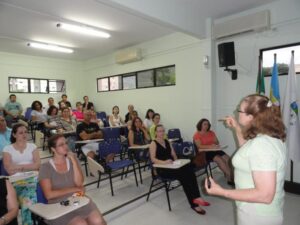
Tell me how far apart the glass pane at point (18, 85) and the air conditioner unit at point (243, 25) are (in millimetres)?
6370

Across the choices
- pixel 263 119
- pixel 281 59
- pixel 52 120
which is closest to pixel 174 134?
pixel 281 59

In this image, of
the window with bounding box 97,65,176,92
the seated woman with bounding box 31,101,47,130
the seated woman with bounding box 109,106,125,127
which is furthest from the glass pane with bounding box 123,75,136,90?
the seated woman with bounding box 31,101,47,130

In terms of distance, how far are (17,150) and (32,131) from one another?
3.93 m

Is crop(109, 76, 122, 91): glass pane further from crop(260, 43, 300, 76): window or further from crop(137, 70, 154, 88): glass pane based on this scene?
crop(260, 43, 300, 76): window

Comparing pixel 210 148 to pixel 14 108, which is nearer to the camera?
pixel 210 148

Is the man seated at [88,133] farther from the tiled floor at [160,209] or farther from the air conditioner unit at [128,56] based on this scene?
the air conditioner unit at [128,56]

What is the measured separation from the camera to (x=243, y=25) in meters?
4.18

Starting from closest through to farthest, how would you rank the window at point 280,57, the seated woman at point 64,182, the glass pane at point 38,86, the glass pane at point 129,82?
1. the seated woman at point 64,182
2. the window at point 280,57
3. the glass pane at point 129,82
4. the glass pane at point 38,86

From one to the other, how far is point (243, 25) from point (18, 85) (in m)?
7.01

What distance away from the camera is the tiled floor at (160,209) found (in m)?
2.80

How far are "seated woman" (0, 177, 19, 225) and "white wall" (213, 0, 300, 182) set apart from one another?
13.0 feet

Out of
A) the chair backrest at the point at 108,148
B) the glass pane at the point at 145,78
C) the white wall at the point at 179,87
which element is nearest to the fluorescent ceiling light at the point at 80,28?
the white wall at the point at 179,87

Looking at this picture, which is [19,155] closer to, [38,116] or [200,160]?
[200,160]

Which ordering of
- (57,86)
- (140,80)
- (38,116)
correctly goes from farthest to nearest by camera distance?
(57,86) → (140,80) → (38,116)
